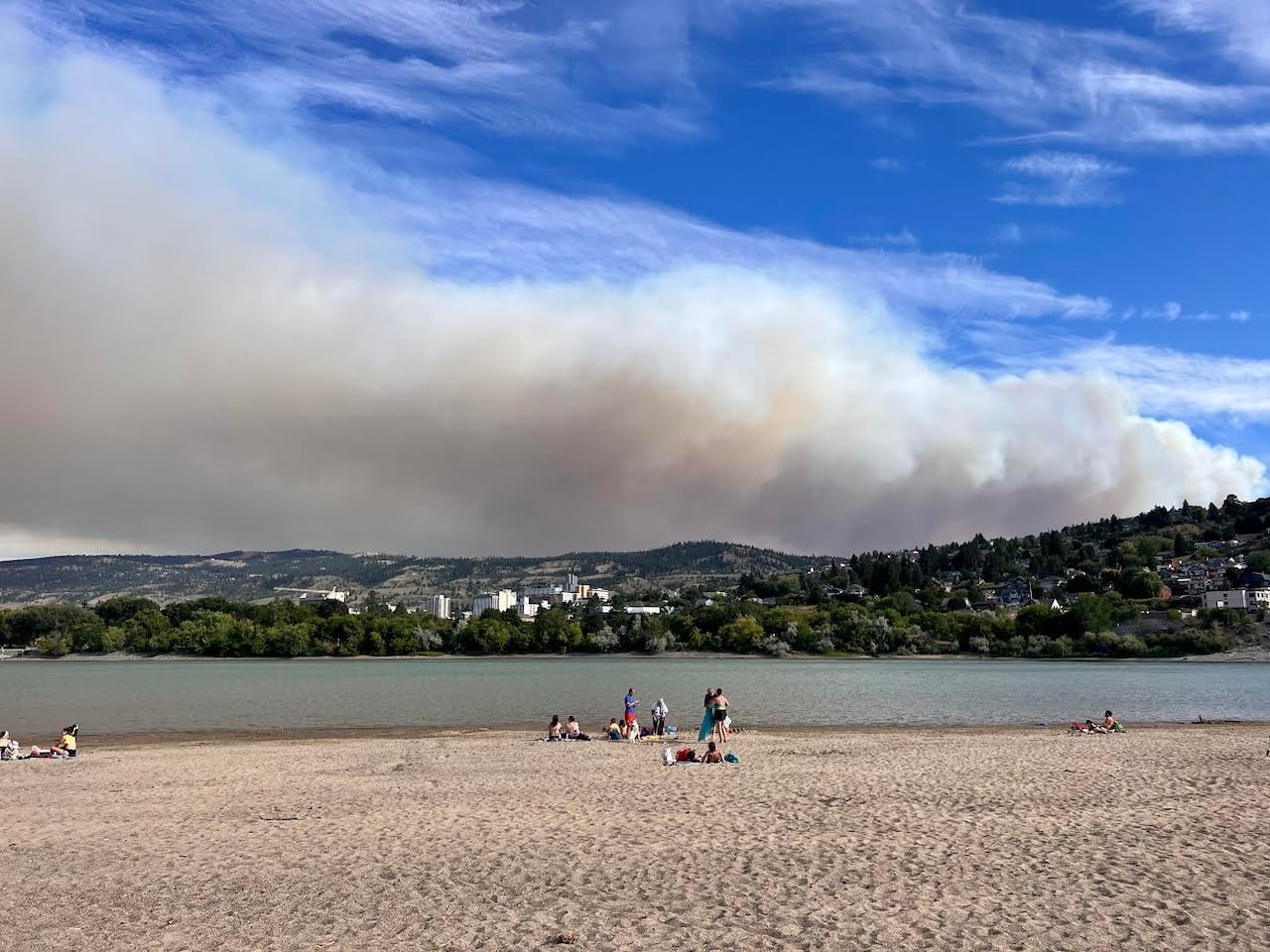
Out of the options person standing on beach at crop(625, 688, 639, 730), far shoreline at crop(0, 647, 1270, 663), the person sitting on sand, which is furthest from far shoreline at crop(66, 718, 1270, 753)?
far shoreline at crop(0, 647, 1270, 663)

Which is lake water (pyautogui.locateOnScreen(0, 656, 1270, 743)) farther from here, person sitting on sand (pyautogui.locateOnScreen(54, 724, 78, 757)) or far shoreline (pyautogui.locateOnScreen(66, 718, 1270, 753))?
person sitting on sand (pyautogui.locateOnScreen(54, 724, 78, 757))

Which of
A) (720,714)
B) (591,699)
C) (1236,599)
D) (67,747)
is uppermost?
(1236,599)

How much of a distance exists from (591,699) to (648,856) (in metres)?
48.6

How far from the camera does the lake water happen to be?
48.3 meters

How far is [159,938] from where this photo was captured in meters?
11.4

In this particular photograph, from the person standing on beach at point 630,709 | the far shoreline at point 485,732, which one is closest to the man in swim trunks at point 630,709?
the person standing on beach at point 630,709

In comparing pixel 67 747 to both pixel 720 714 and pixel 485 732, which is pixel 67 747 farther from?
pixel 720 714

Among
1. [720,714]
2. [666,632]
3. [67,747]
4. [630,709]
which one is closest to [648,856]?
[720,714]

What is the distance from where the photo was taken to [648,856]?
1516cm

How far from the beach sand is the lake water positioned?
21.1 m

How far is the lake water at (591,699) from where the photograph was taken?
159 feet

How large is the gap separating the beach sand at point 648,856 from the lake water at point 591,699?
832 inches

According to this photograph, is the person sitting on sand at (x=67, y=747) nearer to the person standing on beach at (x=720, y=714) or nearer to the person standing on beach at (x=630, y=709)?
the person standing on beach at (x=630, y=709)

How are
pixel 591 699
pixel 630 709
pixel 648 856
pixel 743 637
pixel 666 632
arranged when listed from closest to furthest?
pixel 648 856
pixel 630 709
pixel 591 699
pixel 743 637
pixel 666 632
